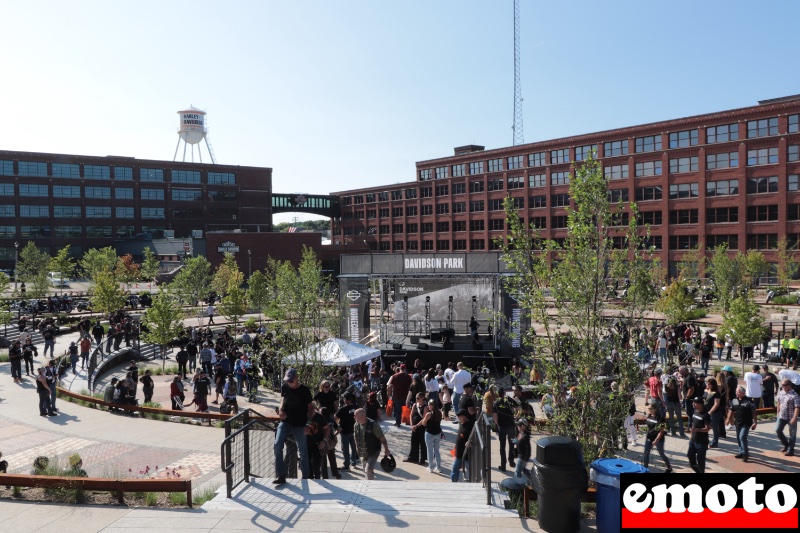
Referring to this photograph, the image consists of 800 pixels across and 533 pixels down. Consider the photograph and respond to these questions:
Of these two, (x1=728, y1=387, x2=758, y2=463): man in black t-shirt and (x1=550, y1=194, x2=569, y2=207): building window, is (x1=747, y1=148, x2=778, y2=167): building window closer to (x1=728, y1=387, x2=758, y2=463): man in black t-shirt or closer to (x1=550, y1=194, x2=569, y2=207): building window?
(x1=550, y1=194, x2=569, y2=207): building window

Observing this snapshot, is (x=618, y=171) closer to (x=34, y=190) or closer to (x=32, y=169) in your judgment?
(x=34, y=190)

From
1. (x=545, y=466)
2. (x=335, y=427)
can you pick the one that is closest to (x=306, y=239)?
(x=335, y=427)

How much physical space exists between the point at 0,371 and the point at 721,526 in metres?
27.8

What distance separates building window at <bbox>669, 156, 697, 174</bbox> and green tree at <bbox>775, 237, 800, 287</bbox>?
11.5 meters

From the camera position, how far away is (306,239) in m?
76.4

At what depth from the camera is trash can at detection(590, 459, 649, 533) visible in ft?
23.3

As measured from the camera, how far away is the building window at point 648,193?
6372 cm

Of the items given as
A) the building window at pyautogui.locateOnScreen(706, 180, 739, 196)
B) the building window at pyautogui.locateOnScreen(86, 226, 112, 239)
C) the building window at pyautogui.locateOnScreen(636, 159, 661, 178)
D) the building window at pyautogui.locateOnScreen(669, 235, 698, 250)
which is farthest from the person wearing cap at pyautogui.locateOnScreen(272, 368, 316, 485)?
the building window at pyautogui.locateOnScreen(86, 226, 112, 239)

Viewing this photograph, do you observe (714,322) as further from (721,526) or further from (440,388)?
(721,526)

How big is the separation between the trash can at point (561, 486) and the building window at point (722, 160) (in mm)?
59996

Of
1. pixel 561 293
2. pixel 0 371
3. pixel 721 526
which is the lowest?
pixel 0 371

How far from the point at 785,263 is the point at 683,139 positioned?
54.5 feet

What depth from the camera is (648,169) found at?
2527 inches

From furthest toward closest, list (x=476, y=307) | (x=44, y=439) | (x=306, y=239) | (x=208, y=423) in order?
(x=306, y=239) → (x=476, y=307) → (x=208, y=423) → (x=44, y=439)
